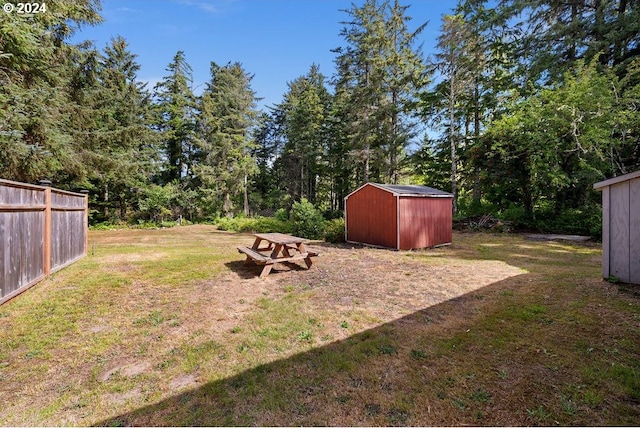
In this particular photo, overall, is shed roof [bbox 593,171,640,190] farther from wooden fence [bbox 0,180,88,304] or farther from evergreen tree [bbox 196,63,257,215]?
evergreen tree [bbox 196,63,257,215]

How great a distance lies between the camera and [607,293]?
4.25 meters

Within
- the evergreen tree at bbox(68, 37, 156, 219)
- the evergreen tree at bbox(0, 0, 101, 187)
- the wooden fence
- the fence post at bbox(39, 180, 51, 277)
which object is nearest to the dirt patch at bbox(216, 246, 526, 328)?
the wooden fence

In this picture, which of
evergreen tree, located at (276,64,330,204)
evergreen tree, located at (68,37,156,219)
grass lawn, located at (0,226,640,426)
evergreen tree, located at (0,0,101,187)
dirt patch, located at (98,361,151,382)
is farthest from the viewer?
evergreen tree, located at (276,64,330,204)

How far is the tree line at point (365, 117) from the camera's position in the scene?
28.9 ft

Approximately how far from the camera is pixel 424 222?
10117mm

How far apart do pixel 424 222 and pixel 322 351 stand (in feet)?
26.3

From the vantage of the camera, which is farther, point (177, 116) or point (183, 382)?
point (177, 116)

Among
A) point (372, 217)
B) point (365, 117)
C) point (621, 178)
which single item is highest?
point (365, 117)

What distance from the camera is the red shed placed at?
951 cm

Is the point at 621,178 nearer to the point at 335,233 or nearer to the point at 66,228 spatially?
the point at 335,233

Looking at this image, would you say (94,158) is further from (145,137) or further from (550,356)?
(550,356)

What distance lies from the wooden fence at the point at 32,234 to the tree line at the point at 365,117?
189cm

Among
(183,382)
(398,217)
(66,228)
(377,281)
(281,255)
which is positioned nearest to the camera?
(183,382)

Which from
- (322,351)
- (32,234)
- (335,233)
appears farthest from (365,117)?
(322,351)
